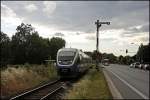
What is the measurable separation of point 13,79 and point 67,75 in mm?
9680

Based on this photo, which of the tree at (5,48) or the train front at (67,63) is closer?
the train front at (67,63)

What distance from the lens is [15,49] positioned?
5089 inches

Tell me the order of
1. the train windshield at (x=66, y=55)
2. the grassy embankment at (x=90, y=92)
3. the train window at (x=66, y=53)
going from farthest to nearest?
the train window at (x=66, y=53)
the train windshield at (x=66, y=55)
the grassy embankment at (x=90, y=92)

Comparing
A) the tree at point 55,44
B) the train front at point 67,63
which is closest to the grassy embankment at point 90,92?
the train front at point 67,63

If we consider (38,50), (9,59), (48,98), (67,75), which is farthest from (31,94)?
(38,50)

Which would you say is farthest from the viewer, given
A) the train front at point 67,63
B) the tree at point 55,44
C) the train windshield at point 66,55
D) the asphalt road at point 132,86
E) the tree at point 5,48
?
the tree at point 55,44

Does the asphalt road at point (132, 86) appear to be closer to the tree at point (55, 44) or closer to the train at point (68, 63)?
the train at point (68, 63)

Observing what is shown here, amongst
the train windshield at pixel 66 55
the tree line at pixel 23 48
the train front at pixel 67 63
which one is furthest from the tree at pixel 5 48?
the train front at pixel 67 63

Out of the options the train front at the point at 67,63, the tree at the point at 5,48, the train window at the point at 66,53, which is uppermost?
the tree at the point at 5,48

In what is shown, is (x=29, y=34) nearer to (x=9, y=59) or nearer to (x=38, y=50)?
(x=38, y=50)

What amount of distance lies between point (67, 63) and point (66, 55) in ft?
2.95

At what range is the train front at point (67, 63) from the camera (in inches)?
1442

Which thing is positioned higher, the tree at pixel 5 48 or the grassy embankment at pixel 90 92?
the tree at pixel 5 48

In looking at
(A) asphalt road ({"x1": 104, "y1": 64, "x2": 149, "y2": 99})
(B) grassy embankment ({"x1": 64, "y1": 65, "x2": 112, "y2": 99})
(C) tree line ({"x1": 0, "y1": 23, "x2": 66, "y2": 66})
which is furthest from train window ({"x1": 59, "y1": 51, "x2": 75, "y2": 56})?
(C) tree line ({"x1": 0, "y1": 23, "x2": 66, "y2": 66})
